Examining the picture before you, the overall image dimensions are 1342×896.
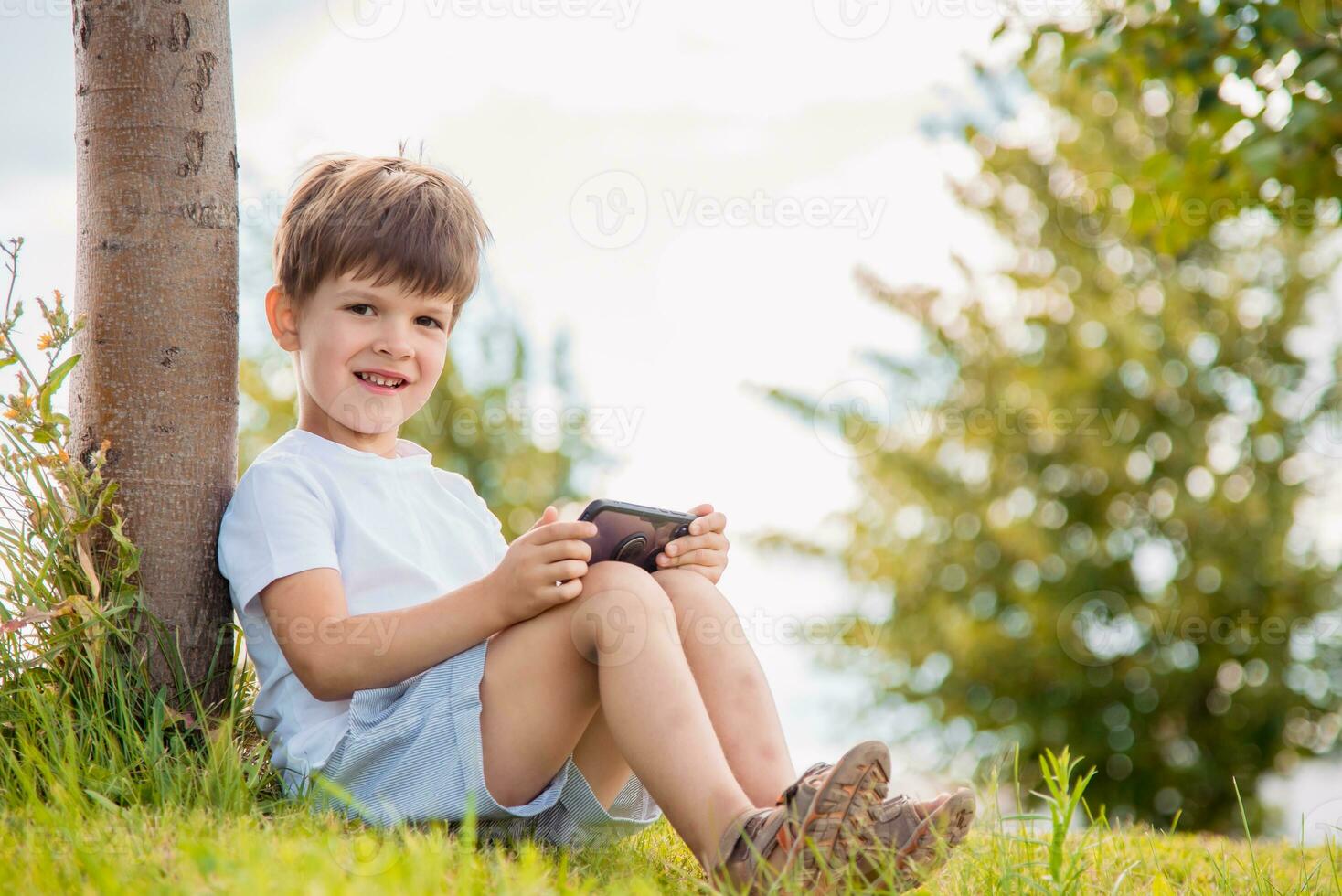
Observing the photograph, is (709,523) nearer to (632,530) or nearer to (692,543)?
(692,543)

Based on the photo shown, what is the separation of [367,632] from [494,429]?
1288 cm

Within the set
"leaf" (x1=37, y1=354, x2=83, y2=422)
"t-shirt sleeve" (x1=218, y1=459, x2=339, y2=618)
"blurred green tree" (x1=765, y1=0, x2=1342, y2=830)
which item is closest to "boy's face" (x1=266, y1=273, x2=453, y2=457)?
"t-shirt sleeve" (x1=218, y1=459, x2=339, y2=618)

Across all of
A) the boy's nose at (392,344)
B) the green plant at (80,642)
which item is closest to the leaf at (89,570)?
the green plant at (80,642)

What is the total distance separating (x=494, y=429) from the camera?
14.8 m

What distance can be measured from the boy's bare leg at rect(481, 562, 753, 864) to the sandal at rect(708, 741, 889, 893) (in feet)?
0.14

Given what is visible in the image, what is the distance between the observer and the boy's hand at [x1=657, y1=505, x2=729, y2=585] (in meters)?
2.28

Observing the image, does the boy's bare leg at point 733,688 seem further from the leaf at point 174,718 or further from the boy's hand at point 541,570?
the leaf at point 174,718

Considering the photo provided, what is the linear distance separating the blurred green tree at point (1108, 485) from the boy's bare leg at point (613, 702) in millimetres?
7430

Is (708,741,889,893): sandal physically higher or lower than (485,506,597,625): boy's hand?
lower

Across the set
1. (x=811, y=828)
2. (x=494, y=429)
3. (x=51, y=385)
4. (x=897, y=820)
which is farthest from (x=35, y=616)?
(x=494, y=429)

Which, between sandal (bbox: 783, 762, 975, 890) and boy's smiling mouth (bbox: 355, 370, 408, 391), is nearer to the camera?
sandal (bbox: 783, 762, 975, 890)

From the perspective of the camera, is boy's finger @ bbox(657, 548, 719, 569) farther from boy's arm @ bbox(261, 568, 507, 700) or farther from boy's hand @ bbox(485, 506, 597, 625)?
boy's arm @ bbox(261, 568, 507, 700)

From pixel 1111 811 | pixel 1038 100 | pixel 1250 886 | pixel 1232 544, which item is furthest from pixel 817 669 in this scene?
pixel 1250 886

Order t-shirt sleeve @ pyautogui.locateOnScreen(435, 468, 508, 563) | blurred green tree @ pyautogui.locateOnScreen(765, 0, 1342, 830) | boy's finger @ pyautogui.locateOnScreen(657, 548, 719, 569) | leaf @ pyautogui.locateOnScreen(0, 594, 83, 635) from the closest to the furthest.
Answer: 1. leaf @ pyautogui.locateOnScreen(0, 594, 83, 635)
2. boy's finger @ pyautogui.locateOnScreen(657, 548, 719, 569)
3. t-shirt sleeve @ pyautogui.locateOnScreen(435, 468, 508, 563)
4. blurred green tree @ pyautogui.locateOnScreen(765, 0, 1342, 830)
